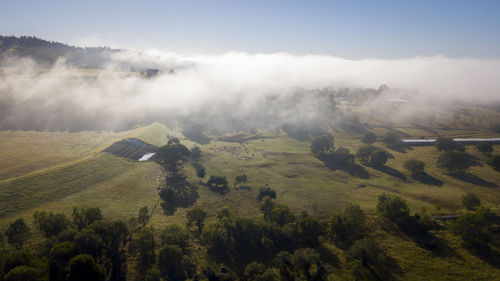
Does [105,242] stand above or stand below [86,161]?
below

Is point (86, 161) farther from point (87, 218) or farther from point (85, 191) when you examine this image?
point (87, 218)

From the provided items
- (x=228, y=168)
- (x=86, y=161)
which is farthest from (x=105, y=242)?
(x=228, y=168)

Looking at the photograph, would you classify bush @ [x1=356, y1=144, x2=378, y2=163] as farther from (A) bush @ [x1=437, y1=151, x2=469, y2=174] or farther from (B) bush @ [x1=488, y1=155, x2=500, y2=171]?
(B) bush @ [x1=488, y1=155, x2=500, y2=171]

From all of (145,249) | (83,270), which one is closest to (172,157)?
(145,249)

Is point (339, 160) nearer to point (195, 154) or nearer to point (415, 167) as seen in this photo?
point (415, 167)

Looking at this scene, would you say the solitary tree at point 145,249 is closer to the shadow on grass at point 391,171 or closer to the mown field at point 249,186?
the mown field at point 249,186

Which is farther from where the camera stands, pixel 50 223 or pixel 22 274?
pixel 50 223

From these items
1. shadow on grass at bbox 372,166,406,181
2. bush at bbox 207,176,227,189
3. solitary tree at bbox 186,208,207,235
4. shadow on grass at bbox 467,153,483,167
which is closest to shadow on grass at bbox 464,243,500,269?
shadow on grass at bbox 372,166,406,181
